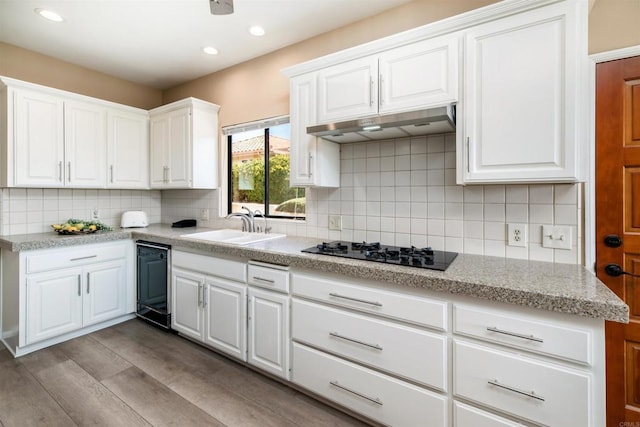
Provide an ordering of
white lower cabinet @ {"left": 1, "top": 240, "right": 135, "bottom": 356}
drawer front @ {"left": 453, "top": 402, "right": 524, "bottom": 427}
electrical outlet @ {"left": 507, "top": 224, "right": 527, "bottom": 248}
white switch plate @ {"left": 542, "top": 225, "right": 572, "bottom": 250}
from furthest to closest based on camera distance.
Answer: white lower cabinet @ {"left": 1, "top": 240, "right": 135, "bottom": 356} < electrical outlet @ {"left": 507, "top": 224, "right": 527, "bottom": 248} < white switch plate @ {"left": 542, "top": 225, "right": 572, "bottom": 250} < drawer front @ {"left": 453, "top": 402, "right": 524, "bottom": 427}

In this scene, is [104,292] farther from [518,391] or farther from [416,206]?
[518,391]

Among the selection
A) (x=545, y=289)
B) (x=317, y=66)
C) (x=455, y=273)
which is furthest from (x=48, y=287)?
(x=545, y=289)

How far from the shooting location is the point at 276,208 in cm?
310

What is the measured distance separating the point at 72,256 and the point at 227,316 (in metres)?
1.56

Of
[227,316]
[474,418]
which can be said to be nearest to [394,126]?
[474,418]

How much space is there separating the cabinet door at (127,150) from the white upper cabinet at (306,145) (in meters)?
2.12

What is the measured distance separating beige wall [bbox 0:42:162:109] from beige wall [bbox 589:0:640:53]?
4253mm

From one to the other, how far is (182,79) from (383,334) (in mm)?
3614

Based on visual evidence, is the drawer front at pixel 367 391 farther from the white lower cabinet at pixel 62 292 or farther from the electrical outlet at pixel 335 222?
the white lower cabinet at pixel 62 292

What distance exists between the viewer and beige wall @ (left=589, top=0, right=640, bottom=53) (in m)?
1.60

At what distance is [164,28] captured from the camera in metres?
2.57

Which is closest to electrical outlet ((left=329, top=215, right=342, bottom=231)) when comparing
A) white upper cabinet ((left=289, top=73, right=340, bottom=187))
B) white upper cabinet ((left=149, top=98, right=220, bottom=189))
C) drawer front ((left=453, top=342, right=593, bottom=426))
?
white upper cabinet ((left=289, top=73, right=340, bottom=187))

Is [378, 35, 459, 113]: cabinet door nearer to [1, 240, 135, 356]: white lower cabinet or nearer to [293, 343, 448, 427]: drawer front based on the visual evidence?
[293, 343, 448, 427]: drawer front

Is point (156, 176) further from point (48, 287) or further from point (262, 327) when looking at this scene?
point (262, 327)
